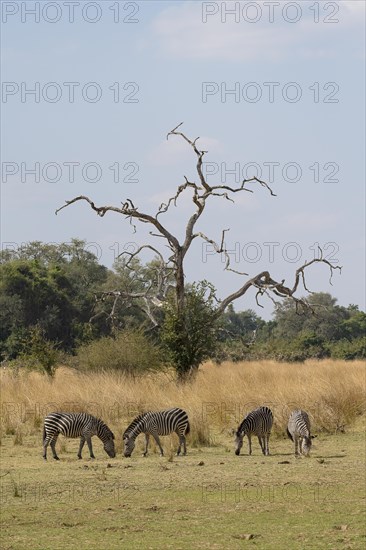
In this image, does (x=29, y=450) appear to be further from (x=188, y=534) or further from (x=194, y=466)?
(x=188, y=534)

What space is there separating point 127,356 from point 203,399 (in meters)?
8.35

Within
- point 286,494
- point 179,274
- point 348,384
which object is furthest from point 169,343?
point 286,494

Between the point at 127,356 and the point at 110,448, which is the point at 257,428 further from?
the point at 127,356

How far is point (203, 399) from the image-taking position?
2250 centimetres

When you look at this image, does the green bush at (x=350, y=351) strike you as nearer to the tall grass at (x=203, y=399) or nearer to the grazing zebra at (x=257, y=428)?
the tall grass at (x=203, y=399)

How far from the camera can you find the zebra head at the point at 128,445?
18125 millimetres

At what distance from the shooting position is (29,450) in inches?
753

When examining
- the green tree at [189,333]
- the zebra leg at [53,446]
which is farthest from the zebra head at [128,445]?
the green tree at [189,333]

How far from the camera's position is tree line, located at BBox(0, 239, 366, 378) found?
30.2m

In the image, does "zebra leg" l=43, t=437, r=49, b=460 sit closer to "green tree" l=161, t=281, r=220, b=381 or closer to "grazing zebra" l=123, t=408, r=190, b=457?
"grazing zebra" l=123, t=408, r=190, b=457

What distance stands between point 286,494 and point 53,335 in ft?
127

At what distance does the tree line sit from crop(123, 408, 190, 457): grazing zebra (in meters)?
11.2

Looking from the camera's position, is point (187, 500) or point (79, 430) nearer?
point (187, 500)

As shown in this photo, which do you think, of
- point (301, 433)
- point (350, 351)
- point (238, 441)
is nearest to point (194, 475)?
point (238, 441)
